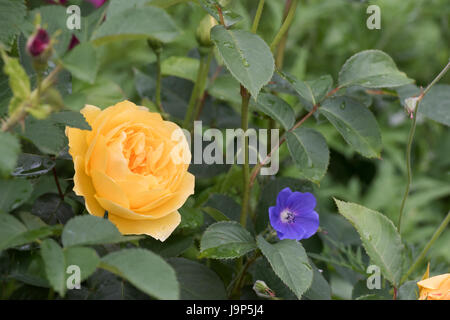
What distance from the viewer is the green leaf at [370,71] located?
1.86 feet

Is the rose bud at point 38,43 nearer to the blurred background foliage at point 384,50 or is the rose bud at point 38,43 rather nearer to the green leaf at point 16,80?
the green leaf at point 16,80

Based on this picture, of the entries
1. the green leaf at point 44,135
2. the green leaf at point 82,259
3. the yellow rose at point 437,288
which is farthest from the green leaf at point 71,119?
the yellow rose at point 437,288

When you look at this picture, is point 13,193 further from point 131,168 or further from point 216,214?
point 216,214

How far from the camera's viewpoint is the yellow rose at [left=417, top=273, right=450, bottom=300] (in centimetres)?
47

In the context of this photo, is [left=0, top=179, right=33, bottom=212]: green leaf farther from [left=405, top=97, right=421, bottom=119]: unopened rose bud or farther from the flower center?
[left=405, top=97, right=421, bottom=119]: unopened rose bud

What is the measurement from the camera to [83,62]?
384mm

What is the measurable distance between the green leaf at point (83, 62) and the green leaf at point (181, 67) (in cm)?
32

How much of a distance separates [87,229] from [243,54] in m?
0.20

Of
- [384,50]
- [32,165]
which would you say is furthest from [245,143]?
[384,50]

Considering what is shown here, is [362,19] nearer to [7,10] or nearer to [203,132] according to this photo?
[203,132]

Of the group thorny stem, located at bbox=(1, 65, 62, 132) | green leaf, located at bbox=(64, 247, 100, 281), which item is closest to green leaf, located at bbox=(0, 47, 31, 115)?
thorny stem, located at bbox=(1, 65, 62, 132)

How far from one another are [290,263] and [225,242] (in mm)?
62

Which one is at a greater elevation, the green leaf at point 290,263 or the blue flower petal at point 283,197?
the blue flower petal at point 283,197

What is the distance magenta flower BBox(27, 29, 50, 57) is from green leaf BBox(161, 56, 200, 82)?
0.36 metres
